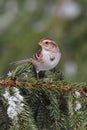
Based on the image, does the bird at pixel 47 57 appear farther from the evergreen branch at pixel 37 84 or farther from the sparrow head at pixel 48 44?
the evergreen branch at pixel 37 84

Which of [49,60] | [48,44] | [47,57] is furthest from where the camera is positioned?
[48,44]

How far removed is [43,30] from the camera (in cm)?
801

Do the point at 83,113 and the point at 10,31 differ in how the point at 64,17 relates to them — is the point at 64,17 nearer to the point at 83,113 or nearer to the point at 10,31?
the point at 10,31

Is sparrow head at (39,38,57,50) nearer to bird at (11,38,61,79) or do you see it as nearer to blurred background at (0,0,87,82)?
bird at (11,38,61,79)

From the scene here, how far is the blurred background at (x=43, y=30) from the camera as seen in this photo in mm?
7664

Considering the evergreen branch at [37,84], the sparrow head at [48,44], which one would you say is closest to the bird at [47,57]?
the sparrow head at [48,44]

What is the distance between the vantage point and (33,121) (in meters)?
3.08

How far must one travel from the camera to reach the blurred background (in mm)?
7664

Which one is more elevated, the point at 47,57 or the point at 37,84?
the point at 47,57

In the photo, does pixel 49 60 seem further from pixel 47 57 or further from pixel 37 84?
pixel 37 84

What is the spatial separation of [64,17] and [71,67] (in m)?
0.80

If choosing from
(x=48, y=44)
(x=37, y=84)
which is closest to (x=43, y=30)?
(x=48, y=44)

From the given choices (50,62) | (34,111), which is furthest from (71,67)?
(34,111)

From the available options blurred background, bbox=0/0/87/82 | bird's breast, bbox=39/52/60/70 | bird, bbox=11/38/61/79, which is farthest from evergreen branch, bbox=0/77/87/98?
blurred background, bbox=0/0/87/82
